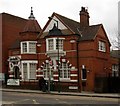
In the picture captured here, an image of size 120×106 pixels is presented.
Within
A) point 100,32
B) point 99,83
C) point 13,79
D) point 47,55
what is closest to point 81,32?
point 100,32

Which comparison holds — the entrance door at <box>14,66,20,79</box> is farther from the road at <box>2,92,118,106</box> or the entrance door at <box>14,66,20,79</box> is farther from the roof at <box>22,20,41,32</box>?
the road at <box>2,92,118,106</box>

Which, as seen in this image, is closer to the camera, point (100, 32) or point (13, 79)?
point (100, 32)


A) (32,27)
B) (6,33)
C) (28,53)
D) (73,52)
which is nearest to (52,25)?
(32,27)

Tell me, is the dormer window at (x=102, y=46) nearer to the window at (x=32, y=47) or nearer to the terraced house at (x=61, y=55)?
the terraced house at (x=61, y=55)

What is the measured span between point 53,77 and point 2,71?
1272cm

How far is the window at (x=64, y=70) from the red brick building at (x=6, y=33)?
43.5ft

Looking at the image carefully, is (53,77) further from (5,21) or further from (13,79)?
(5,21)

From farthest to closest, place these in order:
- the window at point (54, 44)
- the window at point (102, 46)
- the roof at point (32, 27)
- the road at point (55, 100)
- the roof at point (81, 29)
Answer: the roof at point (32, 27) < the window at point (102, 46) < the window at point (54, 44) < the roof at point (81, 29) < the road at point (55, 100)

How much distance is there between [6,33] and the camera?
55719mm

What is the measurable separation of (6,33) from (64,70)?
54.4ft

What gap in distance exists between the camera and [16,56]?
160 ft

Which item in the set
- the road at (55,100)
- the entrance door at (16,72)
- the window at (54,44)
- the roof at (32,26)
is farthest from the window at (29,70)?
the road at (55,100)

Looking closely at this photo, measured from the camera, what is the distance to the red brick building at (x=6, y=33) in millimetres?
53975

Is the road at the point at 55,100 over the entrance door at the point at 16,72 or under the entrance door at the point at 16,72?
under
